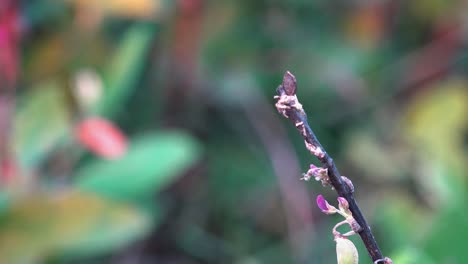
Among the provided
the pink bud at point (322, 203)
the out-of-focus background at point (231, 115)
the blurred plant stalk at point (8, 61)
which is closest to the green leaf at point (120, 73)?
the out-of-focus background at point (231, 115)

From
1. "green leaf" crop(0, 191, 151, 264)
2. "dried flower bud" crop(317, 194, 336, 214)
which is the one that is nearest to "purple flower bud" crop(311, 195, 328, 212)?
"dried flower bud" crop(317, 194, 336, 214)

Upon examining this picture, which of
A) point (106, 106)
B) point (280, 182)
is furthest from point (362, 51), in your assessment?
point (106, 106)

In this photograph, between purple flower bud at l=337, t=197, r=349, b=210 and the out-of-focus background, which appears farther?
the out-of-focus background

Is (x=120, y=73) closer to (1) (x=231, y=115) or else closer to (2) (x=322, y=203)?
(1) (x=231, y=115)

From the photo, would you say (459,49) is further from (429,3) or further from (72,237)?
(72,237)

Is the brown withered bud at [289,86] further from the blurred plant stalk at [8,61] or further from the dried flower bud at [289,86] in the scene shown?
the blurred plant stalk at [8,61]

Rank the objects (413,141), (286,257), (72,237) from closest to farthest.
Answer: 1. (72,237)
2. (286,257)
3. (413,141)

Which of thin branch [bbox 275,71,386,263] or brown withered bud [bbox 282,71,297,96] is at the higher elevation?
brown withered bud [bbox 282,71,297,96]

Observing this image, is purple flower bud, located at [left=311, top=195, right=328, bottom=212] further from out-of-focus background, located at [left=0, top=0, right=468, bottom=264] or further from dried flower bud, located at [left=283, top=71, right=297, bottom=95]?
out-of-focus background, located at [left=0, top=0, right=468, bottom=264]
